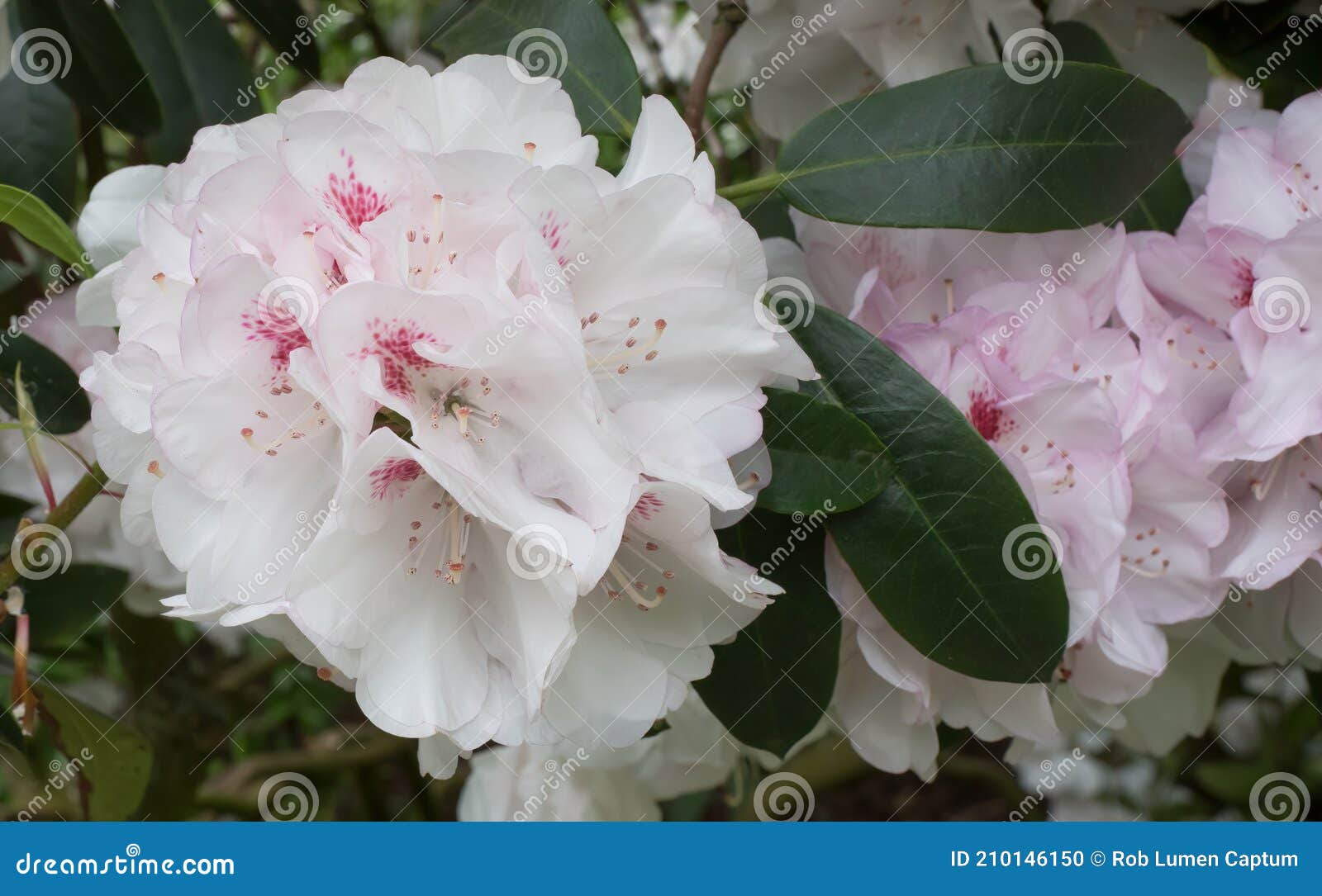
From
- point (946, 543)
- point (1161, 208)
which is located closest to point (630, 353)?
point (946, 543)

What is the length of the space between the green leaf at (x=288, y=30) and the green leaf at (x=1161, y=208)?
0.66 meters

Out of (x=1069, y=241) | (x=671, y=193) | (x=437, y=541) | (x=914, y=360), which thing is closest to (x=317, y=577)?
(x=437, y=541)

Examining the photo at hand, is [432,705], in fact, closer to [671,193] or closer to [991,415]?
[671,193]

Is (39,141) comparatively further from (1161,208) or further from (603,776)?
(1161,208)

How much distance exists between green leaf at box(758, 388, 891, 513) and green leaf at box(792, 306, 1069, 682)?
3cm

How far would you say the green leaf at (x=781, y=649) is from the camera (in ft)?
2.52

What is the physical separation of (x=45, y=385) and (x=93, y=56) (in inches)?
9.8

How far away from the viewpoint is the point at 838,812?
1975 millimetres

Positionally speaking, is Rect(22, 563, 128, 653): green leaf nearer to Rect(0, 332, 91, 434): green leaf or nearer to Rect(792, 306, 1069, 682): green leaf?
Rect(0, 332, 91, 434): green leaf

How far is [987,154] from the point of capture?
753 mm

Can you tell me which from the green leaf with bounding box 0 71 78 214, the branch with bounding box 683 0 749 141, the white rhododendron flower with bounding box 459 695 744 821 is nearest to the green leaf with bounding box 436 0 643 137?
the branch with bounding box 683 0 749 141

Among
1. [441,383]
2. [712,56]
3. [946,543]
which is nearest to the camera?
[441,383]

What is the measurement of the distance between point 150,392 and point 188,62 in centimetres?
48

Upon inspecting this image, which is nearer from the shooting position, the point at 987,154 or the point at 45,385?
the point at 987,154
